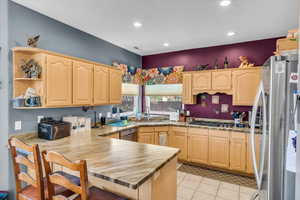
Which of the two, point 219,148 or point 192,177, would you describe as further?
point 219,148

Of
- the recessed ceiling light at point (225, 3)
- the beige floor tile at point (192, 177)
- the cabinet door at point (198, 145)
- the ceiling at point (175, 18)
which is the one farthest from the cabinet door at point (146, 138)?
the recessed ceiling light at point (225, 3)

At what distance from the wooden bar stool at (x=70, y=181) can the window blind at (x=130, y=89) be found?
122 inches

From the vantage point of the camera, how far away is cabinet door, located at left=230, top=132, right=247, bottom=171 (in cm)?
308

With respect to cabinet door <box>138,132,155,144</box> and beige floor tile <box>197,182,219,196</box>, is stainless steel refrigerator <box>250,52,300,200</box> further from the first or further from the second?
cabinet door <box>138,132,155,144</box>

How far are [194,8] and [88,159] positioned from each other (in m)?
2.38

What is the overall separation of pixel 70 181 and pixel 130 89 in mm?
3446

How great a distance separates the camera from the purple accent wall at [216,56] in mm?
3434

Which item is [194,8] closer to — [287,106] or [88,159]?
[287,106]

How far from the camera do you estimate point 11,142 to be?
4.71 ft

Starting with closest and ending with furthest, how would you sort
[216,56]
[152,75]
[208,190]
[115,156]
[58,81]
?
[115,156] < [58,81] < [208,190] < [216,56] < [152,75]

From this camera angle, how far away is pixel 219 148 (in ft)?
10.8

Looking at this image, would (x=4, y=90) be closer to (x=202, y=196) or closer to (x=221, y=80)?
(x=202, y=196)

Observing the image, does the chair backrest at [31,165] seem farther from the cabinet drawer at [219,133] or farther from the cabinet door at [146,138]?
the cabinet drawer at [219,133]

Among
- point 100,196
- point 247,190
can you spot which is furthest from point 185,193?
point 100,196
